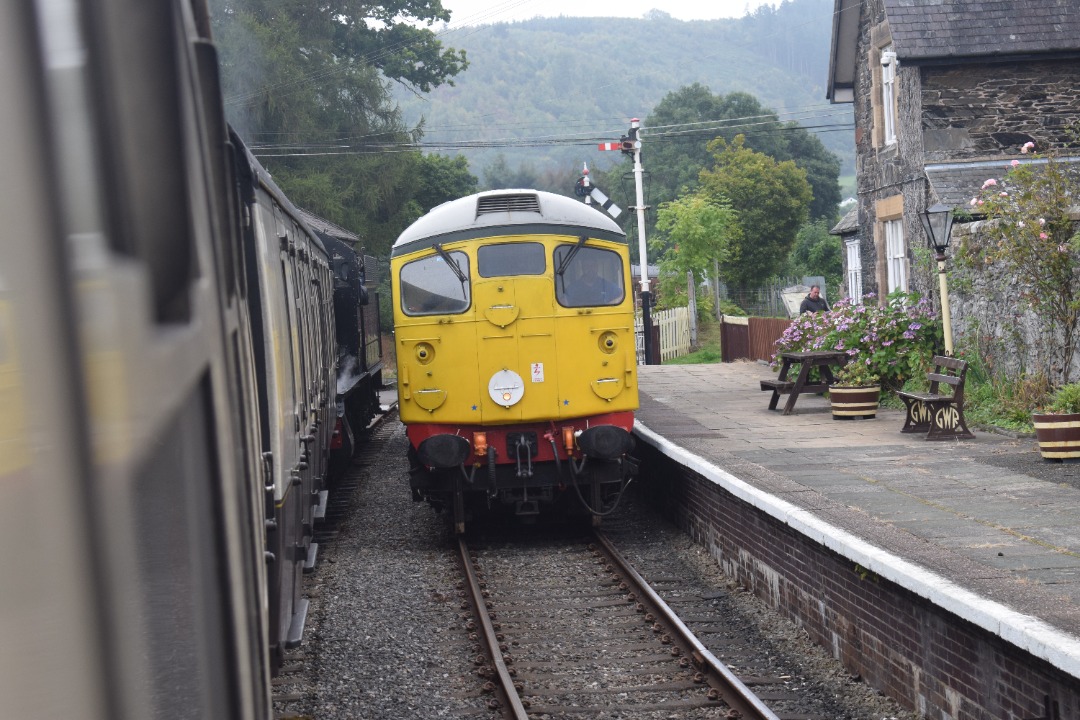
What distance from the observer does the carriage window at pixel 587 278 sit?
36.4 feet

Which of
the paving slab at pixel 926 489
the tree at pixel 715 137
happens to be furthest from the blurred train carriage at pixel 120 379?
the tree at pixel 715 137

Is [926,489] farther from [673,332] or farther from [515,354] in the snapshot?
[673,332]

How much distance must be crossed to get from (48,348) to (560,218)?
34.5ft

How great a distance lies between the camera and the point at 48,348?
31.1 inches

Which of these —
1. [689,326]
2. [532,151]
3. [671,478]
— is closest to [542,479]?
[671,478]

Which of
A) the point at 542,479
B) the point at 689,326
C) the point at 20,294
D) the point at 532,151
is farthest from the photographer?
the point at 532,151

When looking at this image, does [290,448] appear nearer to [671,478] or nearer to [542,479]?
[542,479]

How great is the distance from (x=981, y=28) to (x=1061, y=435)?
9.01 m

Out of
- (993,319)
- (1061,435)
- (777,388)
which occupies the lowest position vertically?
(1061,435)

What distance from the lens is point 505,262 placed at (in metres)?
11.1

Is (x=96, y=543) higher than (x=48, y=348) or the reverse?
the reverse

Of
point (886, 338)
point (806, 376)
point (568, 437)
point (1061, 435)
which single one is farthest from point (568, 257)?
point (886, 338)

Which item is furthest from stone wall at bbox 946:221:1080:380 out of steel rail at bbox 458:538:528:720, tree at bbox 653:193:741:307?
tree at bbox 653:193:741:307

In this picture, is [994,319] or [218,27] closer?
[994,319]
